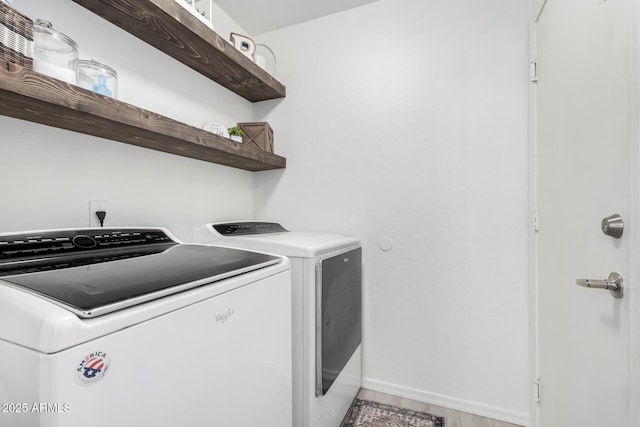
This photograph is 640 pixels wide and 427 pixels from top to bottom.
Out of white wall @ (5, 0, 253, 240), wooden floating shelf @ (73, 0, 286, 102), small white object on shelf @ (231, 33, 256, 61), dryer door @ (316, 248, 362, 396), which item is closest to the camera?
white wall @ (5, 0, 253, 240)

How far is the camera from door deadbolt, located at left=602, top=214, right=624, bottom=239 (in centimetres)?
79

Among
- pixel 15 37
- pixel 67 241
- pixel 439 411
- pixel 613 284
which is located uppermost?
pixel 15 37

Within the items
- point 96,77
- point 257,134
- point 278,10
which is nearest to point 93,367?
point 96,77

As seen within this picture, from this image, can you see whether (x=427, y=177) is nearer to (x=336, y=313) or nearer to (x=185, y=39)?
(x=336, y=313)

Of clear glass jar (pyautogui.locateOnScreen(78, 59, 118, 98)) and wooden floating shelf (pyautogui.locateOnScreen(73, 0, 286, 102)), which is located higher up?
wooden floating shelf (pyautogui.locateOnScreen(73, 0, 286, 102))

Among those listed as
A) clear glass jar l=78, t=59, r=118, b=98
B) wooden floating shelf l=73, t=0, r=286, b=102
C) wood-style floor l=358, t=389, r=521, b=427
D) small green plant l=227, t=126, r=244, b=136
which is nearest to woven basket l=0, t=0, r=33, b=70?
clear glass jar l=78, t=59, r=118, b=98

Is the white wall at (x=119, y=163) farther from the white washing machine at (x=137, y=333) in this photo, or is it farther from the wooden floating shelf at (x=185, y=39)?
the white washing machine at (x=137, y=333)

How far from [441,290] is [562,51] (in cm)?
132

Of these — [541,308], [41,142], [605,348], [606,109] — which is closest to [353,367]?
[541,308]

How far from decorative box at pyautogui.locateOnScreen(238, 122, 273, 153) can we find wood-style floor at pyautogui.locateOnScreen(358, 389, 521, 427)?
1785mm

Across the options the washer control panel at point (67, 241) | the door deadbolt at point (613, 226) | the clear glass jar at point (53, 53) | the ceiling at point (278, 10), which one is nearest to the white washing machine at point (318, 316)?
the washer control panel at point (67, 241)

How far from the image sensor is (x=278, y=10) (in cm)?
206

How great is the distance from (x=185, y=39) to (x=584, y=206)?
1.83 m

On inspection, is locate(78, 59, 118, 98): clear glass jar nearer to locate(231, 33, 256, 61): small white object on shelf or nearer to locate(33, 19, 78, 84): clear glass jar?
locate(33, 19, 78, 84): clear glass jar
